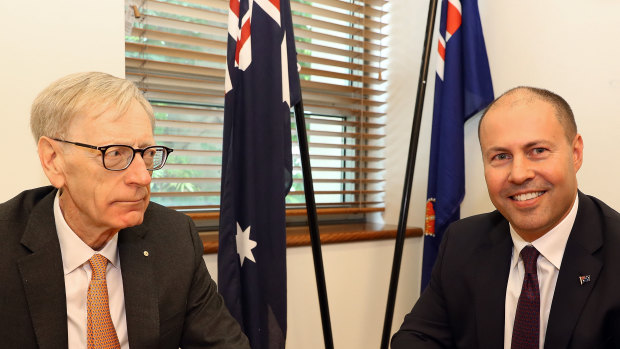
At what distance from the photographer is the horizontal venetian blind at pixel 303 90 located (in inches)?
94.3

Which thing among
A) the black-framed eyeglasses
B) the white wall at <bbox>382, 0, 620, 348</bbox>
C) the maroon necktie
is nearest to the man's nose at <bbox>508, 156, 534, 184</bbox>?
the maroon necktie

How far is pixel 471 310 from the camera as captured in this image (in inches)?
60.7

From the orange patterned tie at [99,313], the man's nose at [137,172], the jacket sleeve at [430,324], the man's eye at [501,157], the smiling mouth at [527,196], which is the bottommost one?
the jacket sleeve at [430,324]

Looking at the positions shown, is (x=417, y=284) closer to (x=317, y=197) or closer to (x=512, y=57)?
(x=317, y=197)

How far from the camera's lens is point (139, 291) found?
1.36 metres

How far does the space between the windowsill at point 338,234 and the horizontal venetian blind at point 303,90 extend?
0.50 feet

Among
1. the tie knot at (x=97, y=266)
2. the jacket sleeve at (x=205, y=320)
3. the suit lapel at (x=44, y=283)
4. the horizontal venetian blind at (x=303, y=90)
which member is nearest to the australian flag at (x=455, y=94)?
the horizontal venetian blind at (x=303, y=90)

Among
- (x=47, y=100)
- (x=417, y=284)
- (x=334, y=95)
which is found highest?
(x=334, y=95)

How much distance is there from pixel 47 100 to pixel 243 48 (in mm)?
876

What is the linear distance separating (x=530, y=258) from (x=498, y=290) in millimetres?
134

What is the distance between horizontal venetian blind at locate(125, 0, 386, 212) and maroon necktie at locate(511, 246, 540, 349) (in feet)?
4.53

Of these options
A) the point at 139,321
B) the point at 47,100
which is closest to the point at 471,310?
the point at 139,321

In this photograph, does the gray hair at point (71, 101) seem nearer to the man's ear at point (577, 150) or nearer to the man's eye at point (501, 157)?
the man's eye at point (501, 157)

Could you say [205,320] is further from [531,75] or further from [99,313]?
[531,75]
